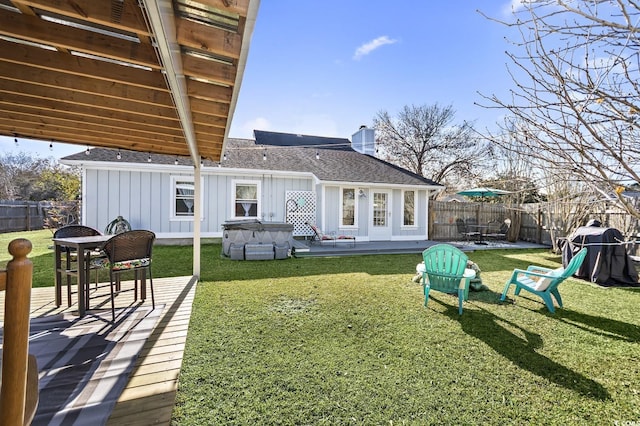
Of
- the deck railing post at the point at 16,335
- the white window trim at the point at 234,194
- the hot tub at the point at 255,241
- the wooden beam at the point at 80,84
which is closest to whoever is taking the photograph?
the deck railing post at the point at 16,335

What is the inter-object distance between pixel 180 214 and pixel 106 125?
22.6ft

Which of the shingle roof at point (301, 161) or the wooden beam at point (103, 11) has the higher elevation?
the shingle roof at point (301, 161)

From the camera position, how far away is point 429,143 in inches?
800

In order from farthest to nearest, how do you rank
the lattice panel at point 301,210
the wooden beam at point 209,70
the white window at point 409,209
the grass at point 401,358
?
the white window at point 409,209 < the lattice panel at point 301,210 < the wooden beam at point 209,70 < the grass at point 401,358

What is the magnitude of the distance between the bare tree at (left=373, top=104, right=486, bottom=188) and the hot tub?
14.8m

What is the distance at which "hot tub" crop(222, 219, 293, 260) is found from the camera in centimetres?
807

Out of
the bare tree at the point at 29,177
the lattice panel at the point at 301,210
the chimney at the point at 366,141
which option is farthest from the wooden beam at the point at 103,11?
the bare tree at the point at 29,177

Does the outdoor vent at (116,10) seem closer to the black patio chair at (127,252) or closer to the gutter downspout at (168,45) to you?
the gutter downspout at (168,45)

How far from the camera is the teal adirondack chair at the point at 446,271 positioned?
4156mm

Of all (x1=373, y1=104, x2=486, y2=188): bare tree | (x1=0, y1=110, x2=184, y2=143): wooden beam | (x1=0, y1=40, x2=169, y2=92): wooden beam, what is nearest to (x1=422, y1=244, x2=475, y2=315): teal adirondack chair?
(x1=0, y1=40, x2=169, y2=92): wooden beam

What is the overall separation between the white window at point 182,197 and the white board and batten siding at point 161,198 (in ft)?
0.25

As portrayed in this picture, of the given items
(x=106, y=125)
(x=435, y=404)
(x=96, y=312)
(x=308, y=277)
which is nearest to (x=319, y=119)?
(x=308, y=277)

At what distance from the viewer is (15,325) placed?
2.52ft

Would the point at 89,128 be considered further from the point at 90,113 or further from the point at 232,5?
the point at 232,5
